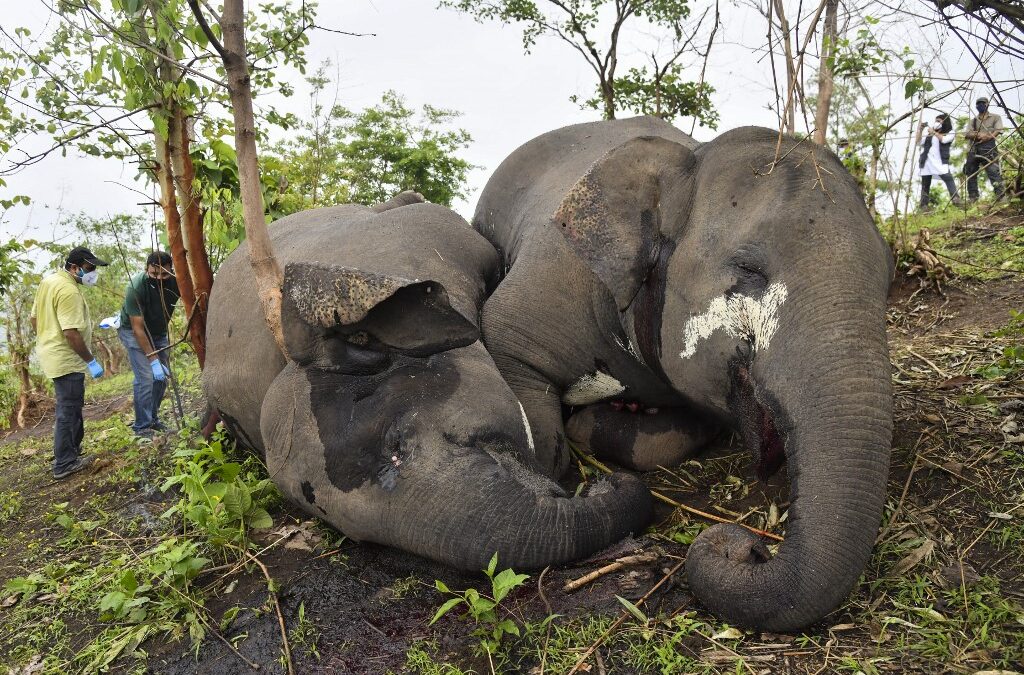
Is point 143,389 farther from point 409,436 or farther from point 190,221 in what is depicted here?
point 409,436

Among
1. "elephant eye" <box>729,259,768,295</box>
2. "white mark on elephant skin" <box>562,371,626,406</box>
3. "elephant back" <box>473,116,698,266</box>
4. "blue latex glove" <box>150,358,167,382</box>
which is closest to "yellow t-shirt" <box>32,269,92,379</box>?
"blue latex glove" <box>150,358,167,382</box>

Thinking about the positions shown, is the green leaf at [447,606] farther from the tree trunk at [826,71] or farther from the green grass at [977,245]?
the green grass at [977,245]

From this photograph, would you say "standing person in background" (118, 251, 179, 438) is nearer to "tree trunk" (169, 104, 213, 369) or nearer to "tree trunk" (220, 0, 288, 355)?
"tree trunk" (169, 104, 213, 369)

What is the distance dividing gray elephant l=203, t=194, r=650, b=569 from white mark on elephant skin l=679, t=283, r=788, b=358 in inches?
27.6

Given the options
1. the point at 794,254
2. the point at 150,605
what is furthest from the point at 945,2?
the point at 150,605

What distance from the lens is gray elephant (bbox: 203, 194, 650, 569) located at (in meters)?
2.94

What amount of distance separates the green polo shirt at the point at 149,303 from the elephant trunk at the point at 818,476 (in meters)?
5.93

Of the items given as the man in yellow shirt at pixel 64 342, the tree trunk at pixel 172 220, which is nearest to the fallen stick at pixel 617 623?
the tree trunk at pixel 172 220

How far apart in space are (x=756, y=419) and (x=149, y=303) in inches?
252

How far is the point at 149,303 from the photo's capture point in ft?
24.3

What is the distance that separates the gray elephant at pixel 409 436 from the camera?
294 cm

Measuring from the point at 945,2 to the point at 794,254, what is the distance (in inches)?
43.8

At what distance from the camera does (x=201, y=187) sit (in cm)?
625

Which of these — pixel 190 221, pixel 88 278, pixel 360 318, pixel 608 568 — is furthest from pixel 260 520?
pixel 88 278
